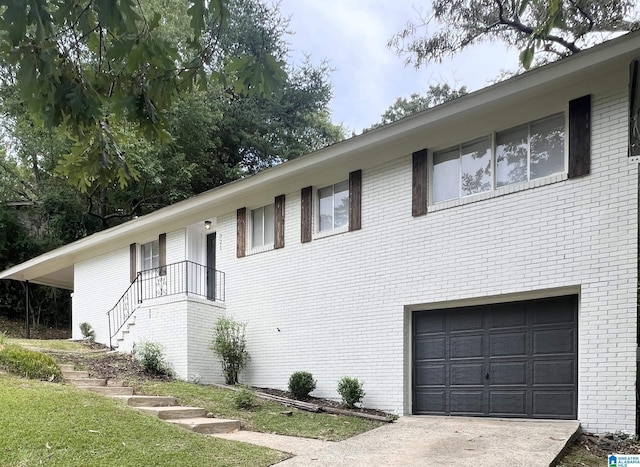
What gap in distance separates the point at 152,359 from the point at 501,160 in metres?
7.65

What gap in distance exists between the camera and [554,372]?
7117mm

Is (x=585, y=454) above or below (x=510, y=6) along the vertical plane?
below

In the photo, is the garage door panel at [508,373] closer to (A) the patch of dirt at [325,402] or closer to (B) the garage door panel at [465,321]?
(B) the garage door panel at [465,321]

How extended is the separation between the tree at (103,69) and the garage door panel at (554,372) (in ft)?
19.5

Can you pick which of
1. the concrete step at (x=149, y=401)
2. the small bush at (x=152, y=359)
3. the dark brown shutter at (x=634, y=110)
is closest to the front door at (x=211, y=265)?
the small bush at (x=152, y=359)

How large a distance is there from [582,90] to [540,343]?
3653 millimetres

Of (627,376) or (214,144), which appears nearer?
(627,376)

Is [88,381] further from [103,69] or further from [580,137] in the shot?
[580,137]

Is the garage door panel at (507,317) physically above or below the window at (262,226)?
below

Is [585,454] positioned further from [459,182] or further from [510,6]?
[510,6]

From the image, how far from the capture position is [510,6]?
11.8m

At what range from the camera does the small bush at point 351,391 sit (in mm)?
8562

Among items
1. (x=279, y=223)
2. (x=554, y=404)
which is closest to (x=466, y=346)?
(x=554, y=404)

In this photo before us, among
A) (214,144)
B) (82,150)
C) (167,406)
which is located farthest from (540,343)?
(214,144)
